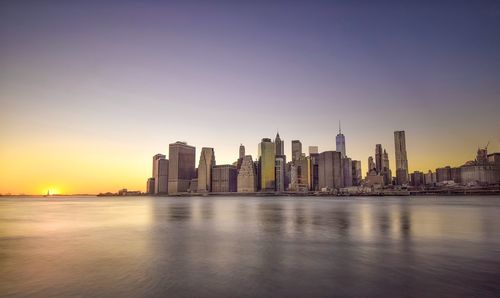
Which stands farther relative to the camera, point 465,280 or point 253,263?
point 253,263

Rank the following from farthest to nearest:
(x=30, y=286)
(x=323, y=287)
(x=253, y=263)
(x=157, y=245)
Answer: (x=157, y=245), (x=253, y=263), (x=30, y=286), (x=323, y=287)

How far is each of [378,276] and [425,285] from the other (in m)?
2.41

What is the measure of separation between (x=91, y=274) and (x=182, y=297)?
7.59 meters

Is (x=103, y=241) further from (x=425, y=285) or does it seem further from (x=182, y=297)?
(x=425, y=285)

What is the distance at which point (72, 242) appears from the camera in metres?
30.3

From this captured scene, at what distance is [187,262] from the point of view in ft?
67.8

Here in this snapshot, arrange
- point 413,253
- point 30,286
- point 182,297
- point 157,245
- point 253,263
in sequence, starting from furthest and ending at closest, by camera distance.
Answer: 1. point 157,245
2. point 413,253
3. point 253,263
4. point 30,286
5. point 182,297

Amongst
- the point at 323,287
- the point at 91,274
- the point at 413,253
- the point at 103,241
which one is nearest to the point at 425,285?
the point at 323,287

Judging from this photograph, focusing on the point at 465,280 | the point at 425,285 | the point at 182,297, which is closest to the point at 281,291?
the point at 182,297

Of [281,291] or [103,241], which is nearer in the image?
[281,291]

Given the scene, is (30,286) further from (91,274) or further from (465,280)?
(465,280)

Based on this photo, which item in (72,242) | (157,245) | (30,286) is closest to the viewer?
(30,286)

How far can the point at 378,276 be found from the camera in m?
16.8

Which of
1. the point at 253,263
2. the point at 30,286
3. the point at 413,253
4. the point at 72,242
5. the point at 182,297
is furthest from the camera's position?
the point at 72,242
